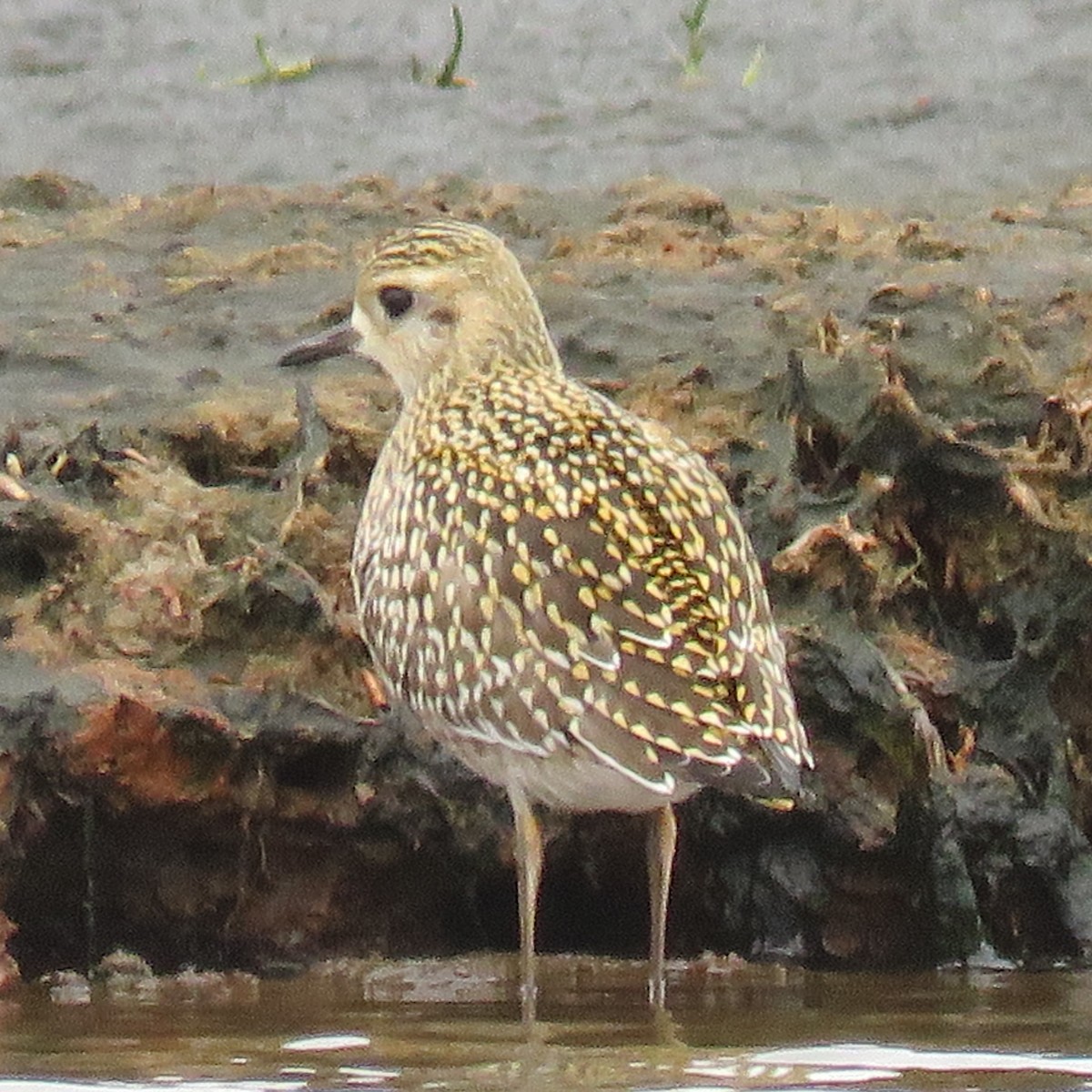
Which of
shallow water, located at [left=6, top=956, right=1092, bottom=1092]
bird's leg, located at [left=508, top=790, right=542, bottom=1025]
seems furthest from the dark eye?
shallow water, located at [left=6, top=956, right=1092, bottom=1092]

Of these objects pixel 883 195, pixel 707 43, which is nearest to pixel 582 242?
pixel 883 195

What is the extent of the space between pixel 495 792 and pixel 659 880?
2.12 ft

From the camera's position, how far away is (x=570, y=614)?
771cm

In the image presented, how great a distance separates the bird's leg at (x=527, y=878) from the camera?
796 centimetres

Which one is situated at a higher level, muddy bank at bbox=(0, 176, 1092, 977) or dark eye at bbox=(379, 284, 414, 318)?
dark eye at bbox=(379, 284, 414, 318)

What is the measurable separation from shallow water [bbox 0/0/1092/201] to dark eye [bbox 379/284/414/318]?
3599 millimetres

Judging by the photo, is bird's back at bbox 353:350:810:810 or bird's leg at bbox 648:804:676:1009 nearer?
bird's back at bbox 353:350:810:810

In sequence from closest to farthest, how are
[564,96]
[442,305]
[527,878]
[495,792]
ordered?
[527,878], [495,792], [442,305], [564,96]

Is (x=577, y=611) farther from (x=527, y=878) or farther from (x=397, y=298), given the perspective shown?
(x=397, y=298)

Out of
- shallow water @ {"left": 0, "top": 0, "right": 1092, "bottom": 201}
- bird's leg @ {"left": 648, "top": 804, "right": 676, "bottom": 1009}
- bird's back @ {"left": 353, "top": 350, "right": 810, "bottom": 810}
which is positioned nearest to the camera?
bird's back @ {"left": 353, "top": 350, "right": 810, "bottom": 810}

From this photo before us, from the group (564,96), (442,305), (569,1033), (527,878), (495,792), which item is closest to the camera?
(569,1033)

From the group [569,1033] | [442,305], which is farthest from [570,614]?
[442,305]

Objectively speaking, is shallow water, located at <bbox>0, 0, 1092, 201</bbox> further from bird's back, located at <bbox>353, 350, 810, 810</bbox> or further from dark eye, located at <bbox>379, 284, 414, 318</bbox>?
bird's back, located at <bbox>353, 350, 810, 810</bbox>

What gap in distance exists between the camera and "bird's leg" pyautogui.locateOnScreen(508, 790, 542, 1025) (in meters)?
7.96
